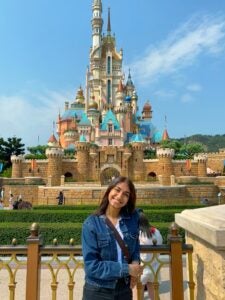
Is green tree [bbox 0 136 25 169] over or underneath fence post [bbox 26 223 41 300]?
over

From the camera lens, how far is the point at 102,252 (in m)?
2.61

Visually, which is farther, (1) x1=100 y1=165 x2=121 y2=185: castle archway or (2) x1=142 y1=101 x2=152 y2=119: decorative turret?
(2) x1=142 y1=101 x2=152 y2=119: decorative turret

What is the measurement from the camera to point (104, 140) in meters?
51.9

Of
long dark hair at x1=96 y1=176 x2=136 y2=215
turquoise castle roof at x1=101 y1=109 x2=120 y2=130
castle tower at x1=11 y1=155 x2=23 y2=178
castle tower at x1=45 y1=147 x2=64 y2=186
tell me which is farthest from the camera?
turquoise castle roof at x1=101 y1=109 x2=120 y2=130

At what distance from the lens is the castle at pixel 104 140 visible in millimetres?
44625

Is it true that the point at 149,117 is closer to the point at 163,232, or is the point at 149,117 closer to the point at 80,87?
the point at 80,87

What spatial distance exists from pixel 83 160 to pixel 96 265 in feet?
140

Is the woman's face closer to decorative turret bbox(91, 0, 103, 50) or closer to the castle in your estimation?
the castle

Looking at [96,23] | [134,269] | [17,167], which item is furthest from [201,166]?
[134,269]

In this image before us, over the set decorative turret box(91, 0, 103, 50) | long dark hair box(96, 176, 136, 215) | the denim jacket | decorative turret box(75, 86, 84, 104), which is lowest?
the denim jacket

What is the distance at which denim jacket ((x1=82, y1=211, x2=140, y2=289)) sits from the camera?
2545 millimetres

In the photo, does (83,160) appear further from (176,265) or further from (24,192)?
(176,265)

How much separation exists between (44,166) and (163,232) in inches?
1473

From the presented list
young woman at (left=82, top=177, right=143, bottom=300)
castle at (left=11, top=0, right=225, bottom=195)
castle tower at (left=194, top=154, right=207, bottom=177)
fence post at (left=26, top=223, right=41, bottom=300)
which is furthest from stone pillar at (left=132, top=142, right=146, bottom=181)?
young woman at (left=82, top=177, right=143, bottom=300)
